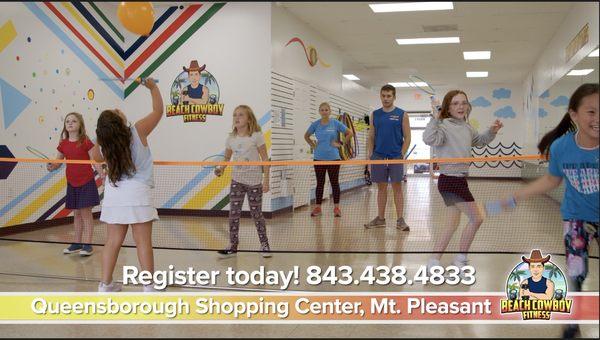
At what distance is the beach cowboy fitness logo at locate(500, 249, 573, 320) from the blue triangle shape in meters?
6.47

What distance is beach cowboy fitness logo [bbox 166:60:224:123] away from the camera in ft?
28.9

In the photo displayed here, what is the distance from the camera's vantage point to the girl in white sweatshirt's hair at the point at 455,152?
4.44 meters

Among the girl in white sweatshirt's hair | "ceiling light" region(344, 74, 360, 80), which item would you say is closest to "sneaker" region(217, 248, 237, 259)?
Answer: the girl in white sweatshirt's hair

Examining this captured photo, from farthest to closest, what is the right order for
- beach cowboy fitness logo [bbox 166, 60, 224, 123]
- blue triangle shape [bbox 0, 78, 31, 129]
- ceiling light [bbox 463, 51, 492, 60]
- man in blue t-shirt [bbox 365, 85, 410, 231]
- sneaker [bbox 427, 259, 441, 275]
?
ceiling light [bbox 463, 51, 492, 60] < beach cowboy fitness logo [bbox 166, 60, 224, 123] < blue triangle shape [bbox 0, 78, 31, 129] < man in blue t-shirt [bbox 365, 85, 410, 231] < sneaker [bbox 427, 259, 441, 275]

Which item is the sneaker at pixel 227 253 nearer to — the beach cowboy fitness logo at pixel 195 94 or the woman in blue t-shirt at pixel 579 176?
the woman in blue t-shirt at pixel 579 176

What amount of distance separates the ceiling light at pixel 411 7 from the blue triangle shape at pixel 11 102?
17.7 feet

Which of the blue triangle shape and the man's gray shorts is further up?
the blue triangle shape

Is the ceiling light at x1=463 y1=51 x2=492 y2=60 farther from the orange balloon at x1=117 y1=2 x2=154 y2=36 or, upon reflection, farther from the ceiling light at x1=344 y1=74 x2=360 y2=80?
the orange balloon at x1=117 y1=2 x2=154 y2=36

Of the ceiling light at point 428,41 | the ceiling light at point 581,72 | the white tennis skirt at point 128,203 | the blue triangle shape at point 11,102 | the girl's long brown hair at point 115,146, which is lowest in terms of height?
the white tennis skirt at point 128,203

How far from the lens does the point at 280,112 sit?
29.4ft

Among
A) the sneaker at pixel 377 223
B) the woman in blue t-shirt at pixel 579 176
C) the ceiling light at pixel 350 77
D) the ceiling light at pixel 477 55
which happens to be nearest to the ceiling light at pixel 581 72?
the sneaker at pixel 377 223

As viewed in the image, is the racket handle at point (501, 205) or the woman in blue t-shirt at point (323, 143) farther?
the woman in blue t-shirt at point (323, 143)

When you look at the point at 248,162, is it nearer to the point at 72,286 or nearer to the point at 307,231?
the point at 72,286

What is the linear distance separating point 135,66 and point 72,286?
18.3 ft
